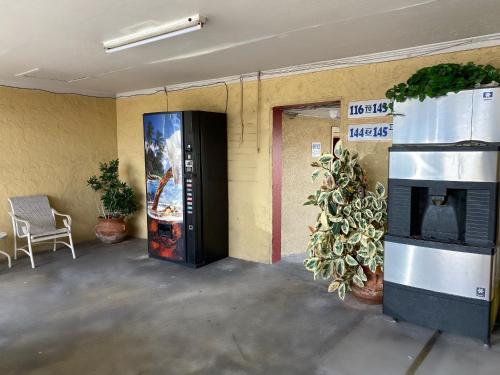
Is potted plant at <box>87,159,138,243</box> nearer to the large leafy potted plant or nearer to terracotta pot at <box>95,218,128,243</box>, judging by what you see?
terracotta pot at <box>95,218,128,243</box>

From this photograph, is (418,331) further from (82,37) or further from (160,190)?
(82,37)

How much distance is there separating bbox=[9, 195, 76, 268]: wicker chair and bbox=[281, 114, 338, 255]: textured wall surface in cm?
295

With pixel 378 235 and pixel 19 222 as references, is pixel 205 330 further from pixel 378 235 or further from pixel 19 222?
pixel 19 222

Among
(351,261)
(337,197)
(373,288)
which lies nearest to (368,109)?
(337,197)

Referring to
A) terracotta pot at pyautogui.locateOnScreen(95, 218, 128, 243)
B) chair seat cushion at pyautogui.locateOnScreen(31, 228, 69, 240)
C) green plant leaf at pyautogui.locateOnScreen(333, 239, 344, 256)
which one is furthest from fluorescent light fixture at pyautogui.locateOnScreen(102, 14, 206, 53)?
terracotta pot at pyautogui.locateOnScreen(95, 218, 128, 243)

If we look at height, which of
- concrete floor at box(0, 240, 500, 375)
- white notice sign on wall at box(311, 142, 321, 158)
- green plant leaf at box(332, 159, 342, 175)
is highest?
white notice sign on wall at box(311, 142, 321, 158)

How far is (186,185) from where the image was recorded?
4.69 metres

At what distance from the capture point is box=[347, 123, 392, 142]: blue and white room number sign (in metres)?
3.87

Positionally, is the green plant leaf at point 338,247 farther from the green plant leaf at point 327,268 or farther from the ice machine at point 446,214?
the ice machine at point 446,214

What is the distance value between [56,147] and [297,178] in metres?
3.62

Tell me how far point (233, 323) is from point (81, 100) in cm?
447

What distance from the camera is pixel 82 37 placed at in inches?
125

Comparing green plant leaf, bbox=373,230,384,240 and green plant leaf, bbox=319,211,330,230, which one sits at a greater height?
green plant leaf, bbox=319,211,330,230

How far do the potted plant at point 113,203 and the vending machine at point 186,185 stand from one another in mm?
1009
